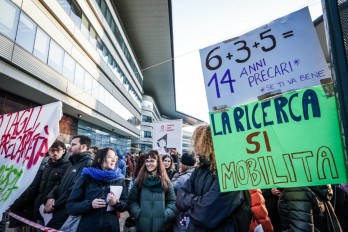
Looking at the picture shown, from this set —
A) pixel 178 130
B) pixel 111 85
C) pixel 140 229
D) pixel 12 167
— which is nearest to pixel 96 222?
pixel 140 229

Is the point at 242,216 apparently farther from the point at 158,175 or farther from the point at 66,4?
the point at 66,4

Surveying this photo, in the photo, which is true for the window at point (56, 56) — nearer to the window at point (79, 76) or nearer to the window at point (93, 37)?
the window at point (79, 76)

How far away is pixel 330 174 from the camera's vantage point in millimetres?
1283

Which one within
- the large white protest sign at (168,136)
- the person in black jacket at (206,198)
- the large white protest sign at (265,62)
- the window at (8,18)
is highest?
the window at (8,18)

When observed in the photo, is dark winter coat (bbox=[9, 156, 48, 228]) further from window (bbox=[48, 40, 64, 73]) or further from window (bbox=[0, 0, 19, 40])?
window (bbox=[48, 40, 64, 73])

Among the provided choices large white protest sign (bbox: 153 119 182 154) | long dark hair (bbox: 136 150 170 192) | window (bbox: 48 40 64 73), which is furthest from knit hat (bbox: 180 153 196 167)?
window (bbox: 48 40 64 73)

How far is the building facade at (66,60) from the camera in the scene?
31.4ft

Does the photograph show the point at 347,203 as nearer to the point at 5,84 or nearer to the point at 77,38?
the point at 5,84

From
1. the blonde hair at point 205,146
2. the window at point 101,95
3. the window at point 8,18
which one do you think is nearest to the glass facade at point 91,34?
the window at point 101,95

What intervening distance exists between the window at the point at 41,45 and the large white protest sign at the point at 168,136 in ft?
20.9

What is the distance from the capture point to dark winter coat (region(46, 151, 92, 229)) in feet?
10.6

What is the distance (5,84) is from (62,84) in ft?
9.54

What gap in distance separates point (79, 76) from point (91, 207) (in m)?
13.7

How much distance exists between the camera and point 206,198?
1857mm
